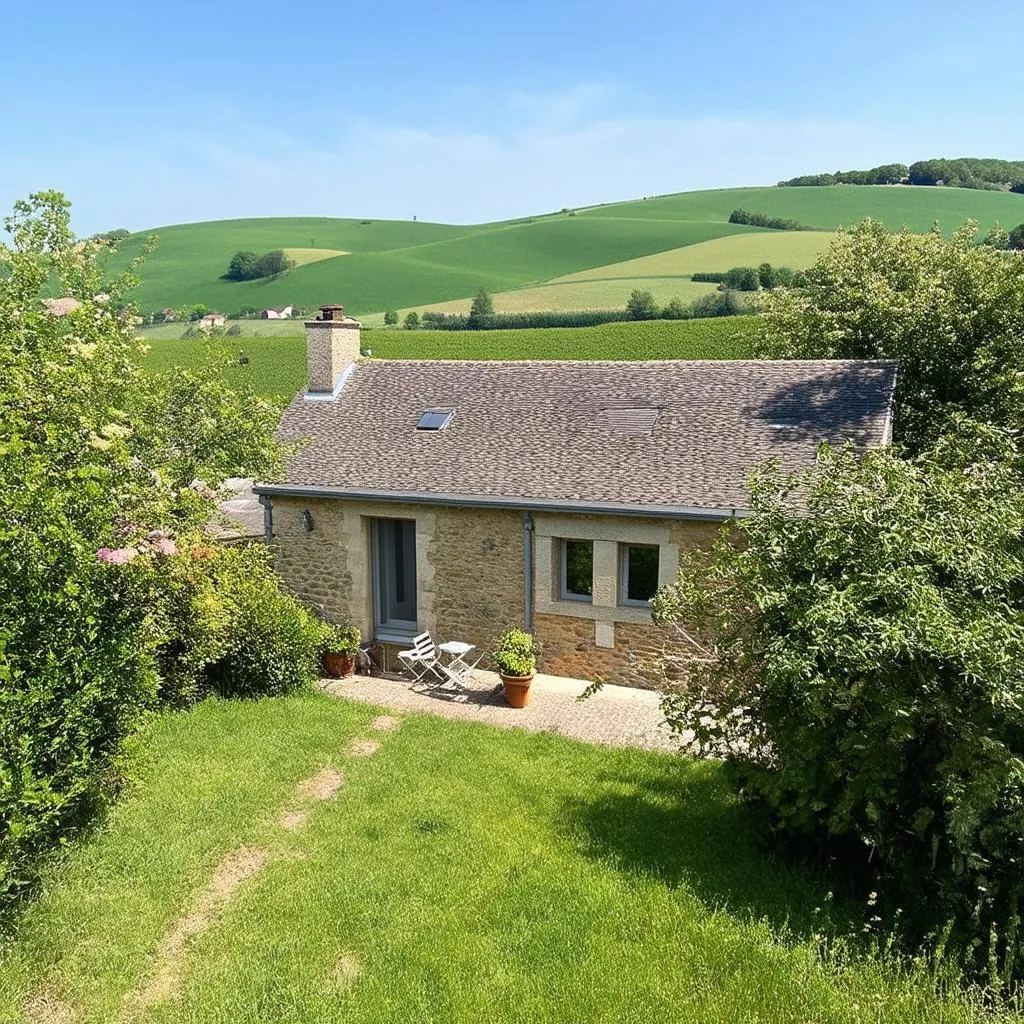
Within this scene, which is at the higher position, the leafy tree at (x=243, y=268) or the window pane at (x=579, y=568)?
the leafy tree at (x=243, y=268)

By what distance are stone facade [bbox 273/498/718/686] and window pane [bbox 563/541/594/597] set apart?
0.98 feet

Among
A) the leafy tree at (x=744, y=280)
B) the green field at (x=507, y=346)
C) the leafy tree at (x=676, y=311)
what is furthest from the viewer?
the leafy tree at (x=744, y=280)

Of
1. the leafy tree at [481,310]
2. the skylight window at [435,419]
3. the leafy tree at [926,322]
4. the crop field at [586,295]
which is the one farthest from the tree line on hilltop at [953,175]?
the skylight window at [435,419]

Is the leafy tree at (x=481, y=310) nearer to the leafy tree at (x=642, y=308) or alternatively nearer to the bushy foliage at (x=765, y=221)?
the leafy tree at (x=642, y=308)

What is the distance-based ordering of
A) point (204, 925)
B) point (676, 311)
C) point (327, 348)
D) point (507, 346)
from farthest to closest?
point (676, 311), point (507, 346), point (327, 348), point (204, 925)

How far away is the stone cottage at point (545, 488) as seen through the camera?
11.7m

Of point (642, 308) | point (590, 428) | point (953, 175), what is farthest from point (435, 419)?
point (953, 175)

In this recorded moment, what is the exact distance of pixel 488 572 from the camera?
1248cm

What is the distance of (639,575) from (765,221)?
7168 cm

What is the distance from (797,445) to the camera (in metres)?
11.6

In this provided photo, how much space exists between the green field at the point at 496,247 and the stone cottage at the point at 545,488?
132 ft

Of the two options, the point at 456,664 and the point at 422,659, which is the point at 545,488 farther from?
the point at 422,659

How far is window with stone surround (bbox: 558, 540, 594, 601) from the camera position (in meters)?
12.3

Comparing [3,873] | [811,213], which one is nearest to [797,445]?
[3,873]
